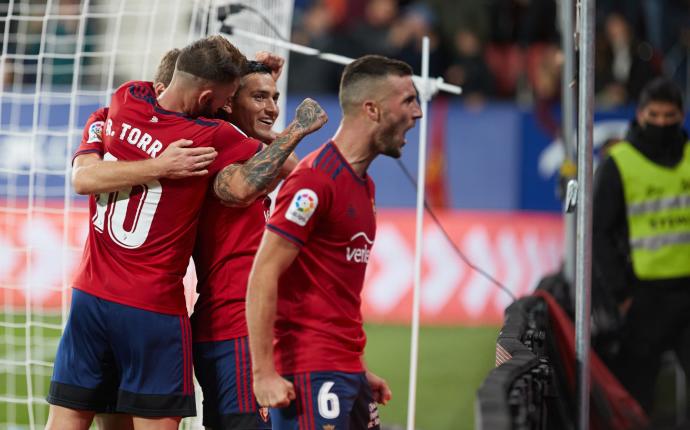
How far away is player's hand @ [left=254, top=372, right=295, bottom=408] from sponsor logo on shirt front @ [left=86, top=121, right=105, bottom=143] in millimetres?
1347

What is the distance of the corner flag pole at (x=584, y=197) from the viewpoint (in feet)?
14.9

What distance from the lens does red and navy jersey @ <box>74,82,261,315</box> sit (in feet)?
13.8

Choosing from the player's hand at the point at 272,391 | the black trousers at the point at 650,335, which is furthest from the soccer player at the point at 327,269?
the black trousers at the point at 650,335

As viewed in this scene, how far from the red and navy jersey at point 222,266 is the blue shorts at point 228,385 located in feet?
0.14

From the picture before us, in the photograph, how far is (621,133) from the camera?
41.4ft

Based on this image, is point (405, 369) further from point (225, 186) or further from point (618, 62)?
point (618, 62)

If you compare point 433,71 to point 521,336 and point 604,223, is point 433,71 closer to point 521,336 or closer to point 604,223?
point 604,223

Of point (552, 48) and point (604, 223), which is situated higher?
point (552, 48)

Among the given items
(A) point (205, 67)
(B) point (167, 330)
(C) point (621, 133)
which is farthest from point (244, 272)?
(C) point (621, 133)

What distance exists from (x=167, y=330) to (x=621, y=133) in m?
9.38

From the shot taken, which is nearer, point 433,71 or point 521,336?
point 521,336

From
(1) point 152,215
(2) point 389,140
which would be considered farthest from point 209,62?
(2) point 389,140

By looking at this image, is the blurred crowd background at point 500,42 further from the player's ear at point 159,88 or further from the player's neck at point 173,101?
the player's neck at point 173,101

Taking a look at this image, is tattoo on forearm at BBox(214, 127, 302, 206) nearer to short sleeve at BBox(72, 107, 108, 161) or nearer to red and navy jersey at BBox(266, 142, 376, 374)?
red and navy jersey at BBox(266, 142, 376, 374)
